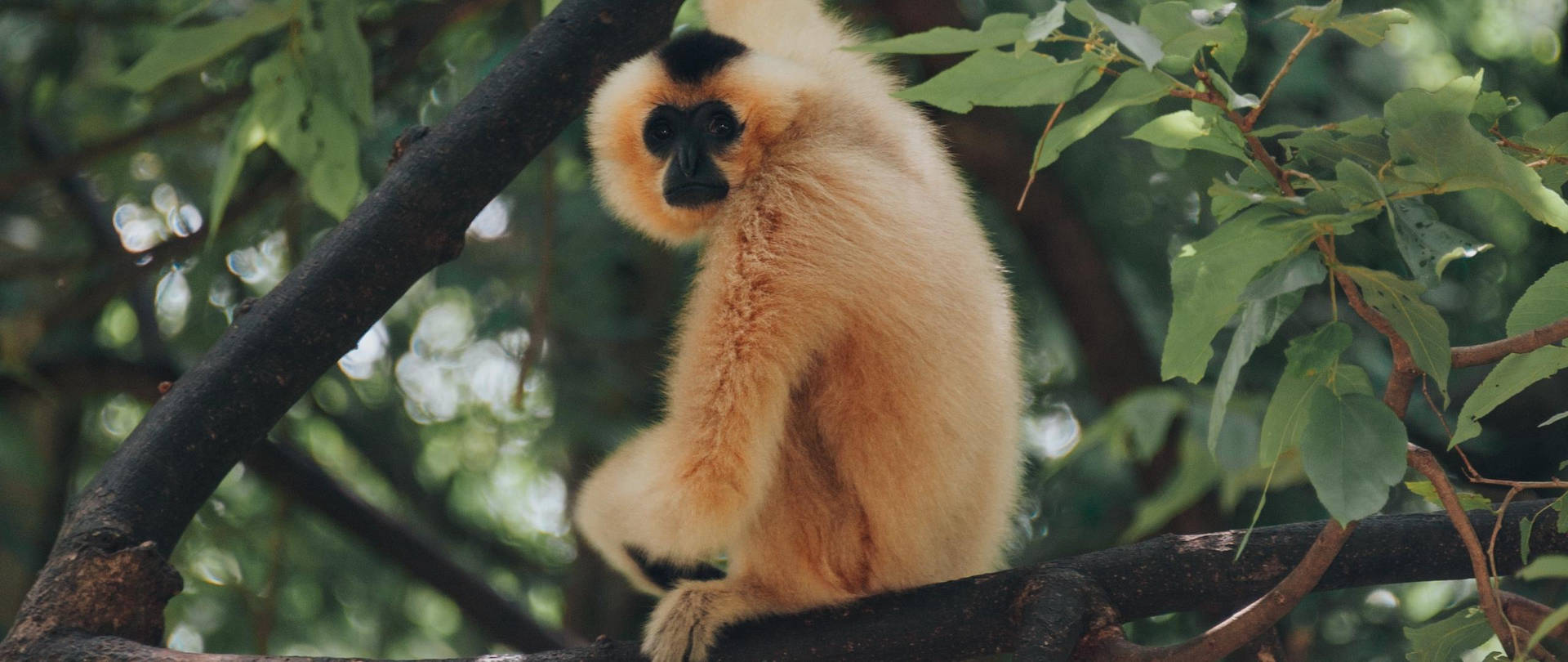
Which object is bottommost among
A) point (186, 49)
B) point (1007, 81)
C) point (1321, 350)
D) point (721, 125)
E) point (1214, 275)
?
point (721, 125)

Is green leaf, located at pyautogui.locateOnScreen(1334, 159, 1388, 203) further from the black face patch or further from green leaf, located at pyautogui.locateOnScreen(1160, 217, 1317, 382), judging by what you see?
the black face patch

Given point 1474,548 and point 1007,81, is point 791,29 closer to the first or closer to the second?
point 1007,81

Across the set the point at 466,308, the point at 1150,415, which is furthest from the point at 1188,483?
the point at 466,308

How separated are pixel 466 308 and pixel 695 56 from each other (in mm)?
3141

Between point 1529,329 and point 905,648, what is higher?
point 1529,329

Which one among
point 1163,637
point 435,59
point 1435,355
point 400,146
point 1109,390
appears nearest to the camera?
point 1435,355

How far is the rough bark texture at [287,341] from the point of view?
8.89ft

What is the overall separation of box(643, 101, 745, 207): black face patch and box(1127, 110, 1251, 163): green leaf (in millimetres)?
1809

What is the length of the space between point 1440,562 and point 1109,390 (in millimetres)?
2513

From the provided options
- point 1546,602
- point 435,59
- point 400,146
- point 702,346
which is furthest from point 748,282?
point 435,59

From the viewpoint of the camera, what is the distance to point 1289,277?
64.2 inches

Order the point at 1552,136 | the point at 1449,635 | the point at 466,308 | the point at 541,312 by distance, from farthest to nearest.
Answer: the point at 466,308 < the point at 541,312 < the point at 1449,635 < the point at 1552,136

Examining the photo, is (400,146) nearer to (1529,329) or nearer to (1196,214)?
(1529,329)

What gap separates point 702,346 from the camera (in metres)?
2.70
